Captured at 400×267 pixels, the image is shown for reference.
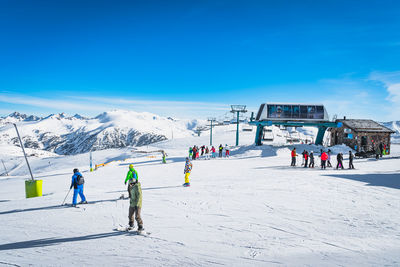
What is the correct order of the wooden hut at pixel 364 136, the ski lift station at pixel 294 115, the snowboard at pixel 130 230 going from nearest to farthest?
the snowboard at pixel 130 230 < the ski lift station at pixel 294 115 < the wooden hut at pixel 364 136

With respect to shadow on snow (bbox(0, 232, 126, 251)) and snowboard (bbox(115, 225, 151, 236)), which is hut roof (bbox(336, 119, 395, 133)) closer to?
snowboard (bbox(115, 225, 151, 236))

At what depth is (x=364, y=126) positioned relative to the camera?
33969 millimetres

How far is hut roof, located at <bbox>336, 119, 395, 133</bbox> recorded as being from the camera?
32.8 meters

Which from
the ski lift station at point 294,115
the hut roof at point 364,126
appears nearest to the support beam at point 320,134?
the ski lift station at point 294,115

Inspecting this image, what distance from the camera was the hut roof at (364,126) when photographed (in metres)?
32.8

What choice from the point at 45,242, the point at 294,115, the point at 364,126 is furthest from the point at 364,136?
the point at 45,242

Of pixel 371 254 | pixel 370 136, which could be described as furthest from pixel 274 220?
pixel 370 136

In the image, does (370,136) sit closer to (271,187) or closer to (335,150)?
(335,150)

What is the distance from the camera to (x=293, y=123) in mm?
31125

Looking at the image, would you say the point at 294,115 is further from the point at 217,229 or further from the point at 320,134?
the point at 217,229

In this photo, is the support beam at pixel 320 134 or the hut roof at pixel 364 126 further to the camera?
the hut roof at pixel 364 126

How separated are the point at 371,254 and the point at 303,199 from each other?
4470 millimetres

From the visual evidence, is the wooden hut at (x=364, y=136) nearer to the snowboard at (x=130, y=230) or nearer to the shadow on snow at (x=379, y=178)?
the shadow on snow at (x=379, y=178)

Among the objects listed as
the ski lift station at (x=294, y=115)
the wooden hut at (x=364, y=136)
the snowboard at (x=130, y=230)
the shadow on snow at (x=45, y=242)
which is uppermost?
the ski lift station at (x=294, y=115)
